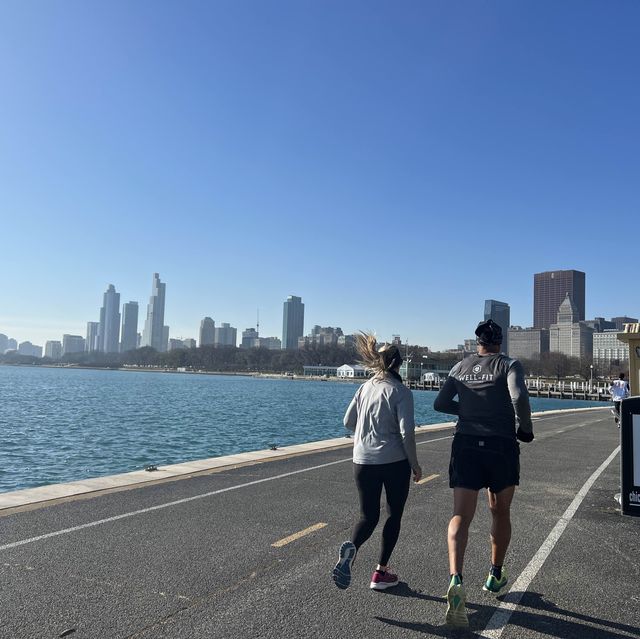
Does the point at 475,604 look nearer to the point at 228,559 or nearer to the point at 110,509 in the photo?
the point at 228,559

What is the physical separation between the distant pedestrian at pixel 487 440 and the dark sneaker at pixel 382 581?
60 centimetres

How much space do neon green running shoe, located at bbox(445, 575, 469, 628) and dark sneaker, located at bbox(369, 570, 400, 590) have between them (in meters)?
0.79

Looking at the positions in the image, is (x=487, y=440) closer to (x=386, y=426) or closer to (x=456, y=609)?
(x=386, y=426)

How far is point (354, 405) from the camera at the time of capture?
16.2ft

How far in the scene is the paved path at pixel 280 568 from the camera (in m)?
4.06

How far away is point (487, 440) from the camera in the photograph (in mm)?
4367

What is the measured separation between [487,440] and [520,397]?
42 cm

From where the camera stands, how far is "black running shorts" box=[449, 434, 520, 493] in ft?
14.3

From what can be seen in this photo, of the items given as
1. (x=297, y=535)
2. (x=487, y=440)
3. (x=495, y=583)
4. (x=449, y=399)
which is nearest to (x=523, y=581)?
(x=495, y=583)

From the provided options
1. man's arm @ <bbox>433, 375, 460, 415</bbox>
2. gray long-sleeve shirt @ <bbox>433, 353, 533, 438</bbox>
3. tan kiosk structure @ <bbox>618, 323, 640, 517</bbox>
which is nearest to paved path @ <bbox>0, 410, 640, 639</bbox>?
tan kiosk structure @ <bbox>618, 323, 640, 517</bbox>

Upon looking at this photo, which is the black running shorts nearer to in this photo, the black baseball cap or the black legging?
the black legging

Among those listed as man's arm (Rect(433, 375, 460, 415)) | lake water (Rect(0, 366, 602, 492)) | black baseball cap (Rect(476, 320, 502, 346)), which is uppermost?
black baseball cap (Rect(476, 320, 502, 346))

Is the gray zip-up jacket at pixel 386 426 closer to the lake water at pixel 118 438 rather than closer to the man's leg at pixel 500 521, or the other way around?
the man's leg at pixel 500 521

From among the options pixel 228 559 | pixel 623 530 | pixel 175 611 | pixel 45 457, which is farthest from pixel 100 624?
pixel 45 457
